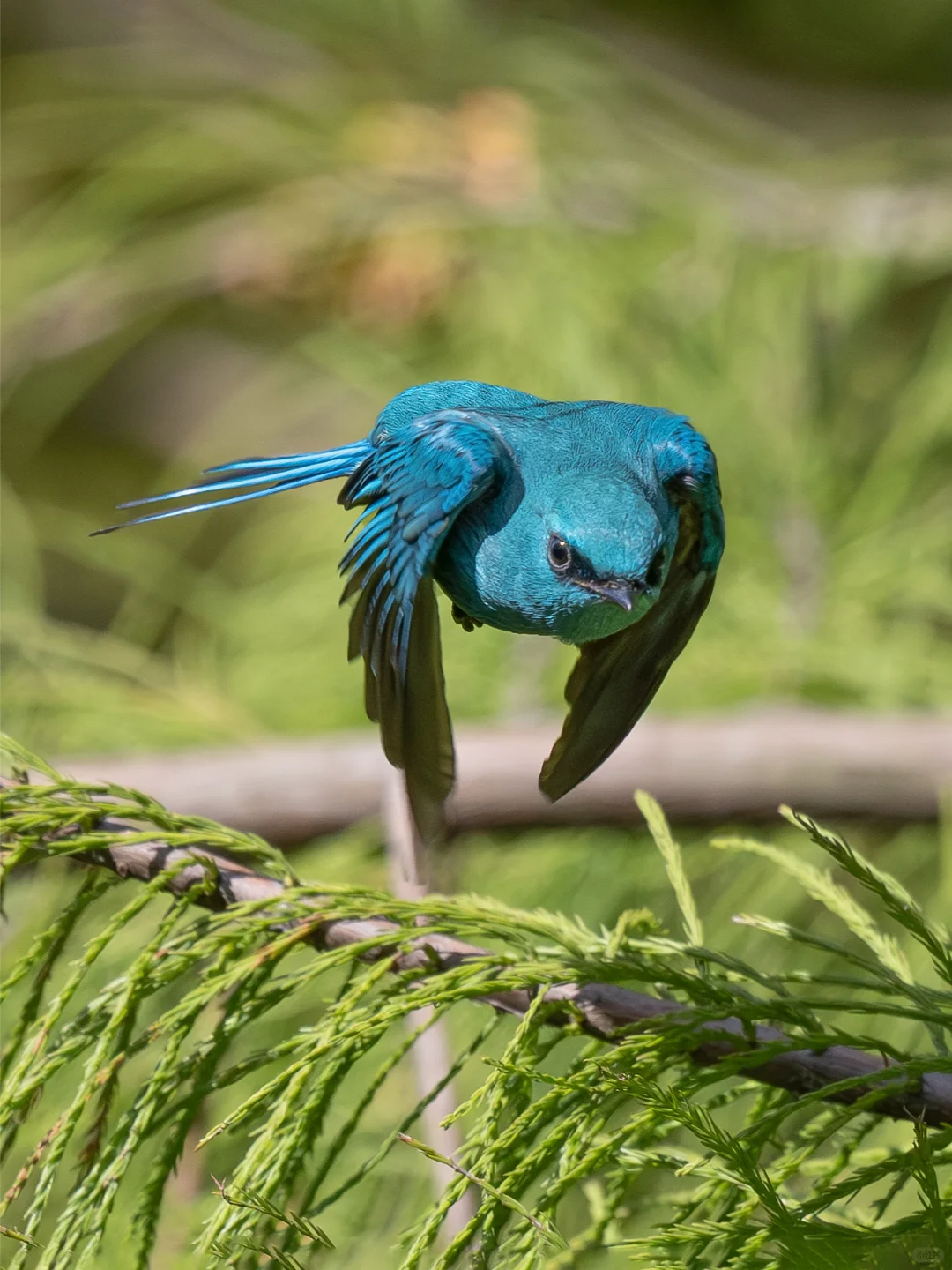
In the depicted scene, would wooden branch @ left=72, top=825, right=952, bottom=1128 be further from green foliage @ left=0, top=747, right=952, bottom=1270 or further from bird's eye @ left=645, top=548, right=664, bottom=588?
bird's eye @ left=645, top=548, right=664, bottom=588

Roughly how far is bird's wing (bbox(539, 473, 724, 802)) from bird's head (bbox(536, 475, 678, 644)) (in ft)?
0.23

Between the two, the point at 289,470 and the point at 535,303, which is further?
the point at 535,303

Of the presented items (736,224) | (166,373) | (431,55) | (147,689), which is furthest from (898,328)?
(166,373)

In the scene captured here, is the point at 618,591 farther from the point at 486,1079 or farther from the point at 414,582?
the point at 486,1079

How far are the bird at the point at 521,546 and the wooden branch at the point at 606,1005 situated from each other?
24cm

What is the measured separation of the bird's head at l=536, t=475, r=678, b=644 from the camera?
1.54 m

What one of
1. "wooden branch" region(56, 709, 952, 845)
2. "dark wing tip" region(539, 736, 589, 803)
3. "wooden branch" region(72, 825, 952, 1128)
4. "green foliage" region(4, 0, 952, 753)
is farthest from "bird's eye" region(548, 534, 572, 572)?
"green foliage" region(4, 0, 952, 753)

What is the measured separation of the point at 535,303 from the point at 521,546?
1801mm

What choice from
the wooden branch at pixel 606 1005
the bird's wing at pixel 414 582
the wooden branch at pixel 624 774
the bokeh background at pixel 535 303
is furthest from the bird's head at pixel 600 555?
the bokeh background at pixel 535 303

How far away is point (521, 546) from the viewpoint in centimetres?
163

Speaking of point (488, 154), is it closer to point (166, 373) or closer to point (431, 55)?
point (431, 55)

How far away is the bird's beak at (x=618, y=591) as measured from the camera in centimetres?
153

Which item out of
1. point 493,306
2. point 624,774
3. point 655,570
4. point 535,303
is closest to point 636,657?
point 655,570

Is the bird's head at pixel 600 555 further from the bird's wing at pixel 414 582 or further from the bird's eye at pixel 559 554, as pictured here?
the bird's wing at pixel 414 582
